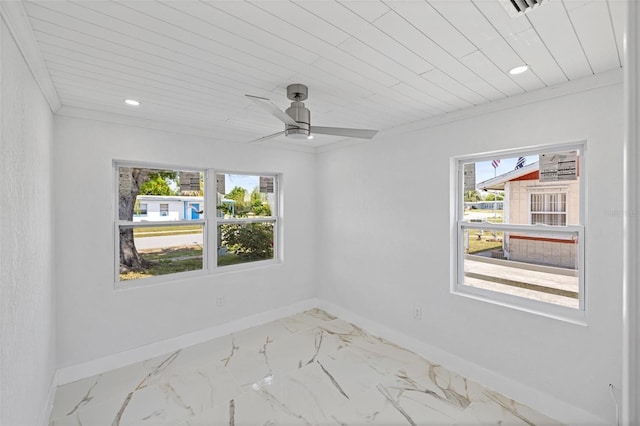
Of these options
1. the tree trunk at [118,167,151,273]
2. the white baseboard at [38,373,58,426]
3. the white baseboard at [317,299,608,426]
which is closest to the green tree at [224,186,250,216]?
the tree trunk at [118,167,151,273]

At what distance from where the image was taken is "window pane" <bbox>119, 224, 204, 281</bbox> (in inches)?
126

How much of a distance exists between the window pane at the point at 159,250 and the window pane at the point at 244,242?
0.93 ft

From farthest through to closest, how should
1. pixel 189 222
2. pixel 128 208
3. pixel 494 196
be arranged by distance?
pixel 189 222 < pixel 128 208 < pixel 494 196

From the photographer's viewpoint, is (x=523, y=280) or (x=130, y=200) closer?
(x=523, y=280)

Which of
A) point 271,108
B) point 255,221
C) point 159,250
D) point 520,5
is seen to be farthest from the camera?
point 255,221

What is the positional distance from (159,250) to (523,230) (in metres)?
3.54

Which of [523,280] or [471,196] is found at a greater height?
[471,196]

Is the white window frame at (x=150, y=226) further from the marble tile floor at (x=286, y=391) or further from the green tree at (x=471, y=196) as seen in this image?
the green tree at (x=471, y=196)

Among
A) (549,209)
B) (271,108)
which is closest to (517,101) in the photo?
(549,209)

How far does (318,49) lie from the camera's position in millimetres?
1715

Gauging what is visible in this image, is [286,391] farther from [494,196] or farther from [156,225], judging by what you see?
[494,196]

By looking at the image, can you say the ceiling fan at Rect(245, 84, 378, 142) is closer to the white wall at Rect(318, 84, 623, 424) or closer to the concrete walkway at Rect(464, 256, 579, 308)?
the white wall at Rect(318, 84, 623, 424)

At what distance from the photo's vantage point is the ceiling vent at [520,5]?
1.31 meters

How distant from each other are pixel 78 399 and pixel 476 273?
355 centimetres
